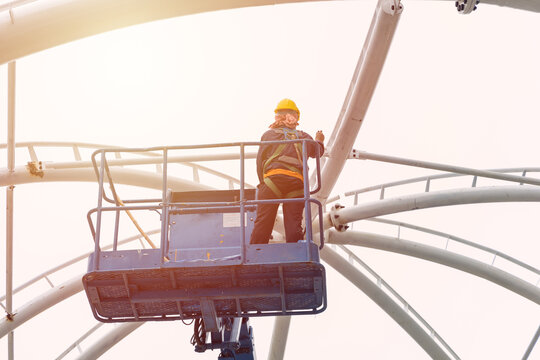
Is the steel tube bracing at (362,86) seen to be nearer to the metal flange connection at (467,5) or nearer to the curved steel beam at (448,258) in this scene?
the metal flange connection at (467,5)

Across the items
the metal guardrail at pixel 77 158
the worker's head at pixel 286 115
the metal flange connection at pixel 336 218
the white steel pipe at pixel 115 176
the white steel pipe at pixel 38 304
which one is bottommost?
the white steel pipe at pixel 38 304

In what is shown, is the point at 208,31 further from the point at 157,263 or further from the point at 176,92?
the point at 157,263

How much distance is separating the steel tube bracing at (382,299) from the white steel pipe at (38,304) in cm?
651

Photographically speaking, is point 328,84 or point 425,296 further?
point 425,296

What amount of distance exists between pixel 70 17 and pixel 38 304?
32.6 ft

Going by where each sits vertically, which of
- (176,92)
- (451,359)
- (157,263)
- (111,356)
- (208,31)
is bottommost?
(111,356)

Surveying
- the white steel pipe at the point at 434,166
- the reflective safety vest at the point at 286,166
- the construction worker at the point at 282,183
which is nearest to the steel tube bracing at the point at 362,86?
the white steel pipe at the point at 434,166

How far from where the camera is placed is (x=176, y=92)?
21.6 meters

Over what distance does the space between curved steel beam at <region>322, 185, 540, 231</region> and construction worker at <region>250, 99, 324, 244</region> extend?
590cm

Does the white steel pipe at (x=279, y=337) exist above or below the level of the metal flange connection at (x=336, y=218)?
below

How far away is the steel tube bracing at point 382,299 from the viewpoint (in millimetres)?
18531

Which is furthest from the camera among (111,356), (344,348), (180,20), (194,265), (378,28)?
(344,348)

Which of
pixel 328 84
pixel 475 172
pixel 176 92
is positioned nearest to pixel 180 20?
pixel 176 92

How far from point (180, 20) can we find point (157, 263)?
39.1 feet
